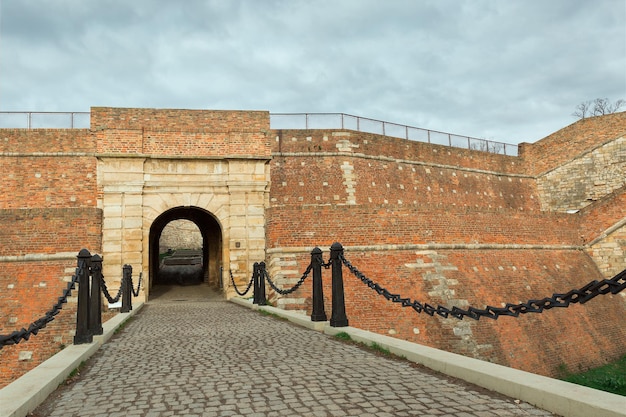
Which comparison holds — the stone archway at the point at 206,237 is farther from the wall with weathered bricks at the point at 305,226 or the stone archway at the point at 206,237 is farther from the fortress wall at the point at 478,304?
the fortress wall at the point at 478,304

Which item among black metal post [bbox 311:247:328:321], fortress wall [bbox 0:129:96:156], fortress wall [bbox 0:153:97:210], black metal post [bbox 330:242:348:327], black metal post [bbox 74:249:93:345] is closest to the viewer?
black metal post [bbox 74:249:93:345]

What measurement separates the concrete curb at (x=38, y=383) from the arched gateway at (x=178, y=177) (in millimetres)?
9732

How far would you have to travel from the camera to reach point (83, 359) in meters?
5.55

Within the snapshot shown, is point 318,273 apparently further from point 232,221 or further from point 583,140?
point 583,140

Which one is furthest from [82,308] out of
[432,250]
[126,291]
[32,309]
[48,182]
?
[48,182]

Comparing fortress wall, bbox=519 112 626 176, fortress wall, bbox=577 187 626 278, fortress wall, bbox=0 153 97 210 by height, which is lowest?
fortress wall, bbox=577 187 626 278

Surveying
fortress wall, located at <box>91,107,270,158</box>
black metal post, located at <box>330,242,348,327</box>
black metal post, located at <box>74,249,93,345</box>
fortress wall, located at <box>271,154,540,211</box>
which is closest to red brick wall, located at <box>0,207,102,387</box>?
fortress wall, located at <box>91,107,270,158</box>

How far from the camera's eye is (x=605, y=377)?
42.3 feet

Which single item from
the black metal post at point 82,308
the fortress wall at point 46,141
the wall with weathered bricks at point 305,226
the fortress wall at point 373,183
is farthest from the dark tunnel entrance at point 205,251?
the black metal post at point 82,308

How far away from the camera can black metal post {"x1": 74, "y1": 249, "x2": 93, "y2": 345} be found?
620 centimetres

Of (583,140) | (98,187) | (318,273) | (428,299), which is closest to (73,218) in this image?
(98,187)

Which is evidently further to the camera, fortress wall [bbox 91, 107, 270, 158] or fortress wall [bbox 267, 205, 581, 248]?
fortress wall [bbox 91, 107, 270, 158]

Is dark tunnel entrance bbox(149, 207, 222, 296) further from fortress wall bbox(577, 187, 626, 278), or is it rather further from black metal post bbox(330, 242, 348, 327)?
fortress wall bbox(577, 187, 626, 278)

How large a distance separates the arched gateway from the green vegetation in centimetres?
1017
